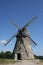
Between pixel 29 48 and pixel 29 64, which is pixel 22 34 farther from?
pixel 29 64

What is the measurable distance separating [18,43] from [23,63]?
268 inches

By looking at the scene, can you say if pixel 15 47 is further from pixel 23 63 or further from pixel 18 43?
pixel 23 63

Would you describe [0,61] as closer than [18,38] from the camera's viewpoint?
Yes

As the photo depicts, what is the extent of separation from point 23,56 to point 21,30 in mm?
5073

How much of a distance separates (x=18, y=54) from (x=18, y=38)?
315 cm

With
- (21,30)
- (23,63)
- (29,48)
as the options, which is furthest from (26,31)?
(23,63)

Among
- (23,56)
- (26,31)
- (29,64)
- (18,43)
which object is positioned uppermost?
(26,31)

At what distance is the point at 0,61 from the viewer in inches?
1048

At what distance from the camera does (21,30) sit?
34.0m

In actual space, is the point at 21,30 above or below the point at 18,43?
above

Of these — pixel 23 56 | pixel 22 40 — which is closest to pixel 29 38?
pixel 22 40

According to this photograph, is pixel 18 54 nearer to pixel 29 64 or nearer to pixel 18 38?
pixel 18 38

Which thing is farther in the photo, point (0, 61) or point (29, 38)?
point (29, 38)

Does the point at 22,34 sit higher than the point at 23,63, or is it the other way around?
the point at 22,34
